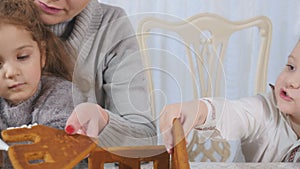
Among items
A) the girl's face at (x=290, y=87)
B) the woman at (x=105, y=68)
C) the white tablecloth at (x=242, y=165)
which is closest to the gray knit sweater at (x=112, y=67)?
the woman at (x=105, y=68)

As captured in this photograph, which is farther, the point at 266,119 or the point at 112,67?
the point at 266,119

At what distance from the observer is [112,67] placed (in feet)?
4.26

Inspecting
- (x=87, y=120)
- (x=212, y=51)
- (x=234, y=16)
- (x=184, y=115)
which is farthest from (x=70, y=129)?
(x=234, y=16)

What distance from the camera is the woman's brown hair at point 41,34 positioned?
3.99ft

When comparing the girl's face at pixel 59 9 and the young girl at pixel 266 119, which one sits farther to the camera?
the young girl at pixel 266 119

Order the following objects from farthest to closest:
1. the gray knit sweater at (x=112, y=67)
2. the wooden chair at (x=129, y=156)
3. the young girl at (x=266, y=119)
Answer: the young girl at (x=266, y=119), the gray knit sweater at (x=112, y=67), the wooden chair at (x=129, y=156)

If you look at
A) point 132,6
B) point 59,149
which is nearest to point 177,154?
point 59,149

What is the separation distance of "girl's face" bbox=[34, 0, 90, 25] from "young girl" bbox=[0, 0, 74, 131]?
2 centimetres

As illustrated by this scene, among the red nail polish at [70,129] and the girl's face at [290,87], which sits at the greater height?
the girl's face at [290,87]

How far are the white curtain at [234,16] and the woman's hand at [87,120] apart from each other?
17cm

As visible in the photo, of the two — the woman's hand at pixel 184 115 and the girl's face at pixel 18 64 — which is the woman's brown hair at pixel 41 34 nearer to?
the girl's face at pixel 18 64

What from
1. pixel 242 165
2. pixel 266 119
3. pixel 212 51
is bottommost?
pixel 242 165

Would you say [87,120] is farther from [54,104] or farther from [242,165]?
[242,165]

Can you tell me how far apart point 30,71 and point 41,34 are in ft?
0.33
